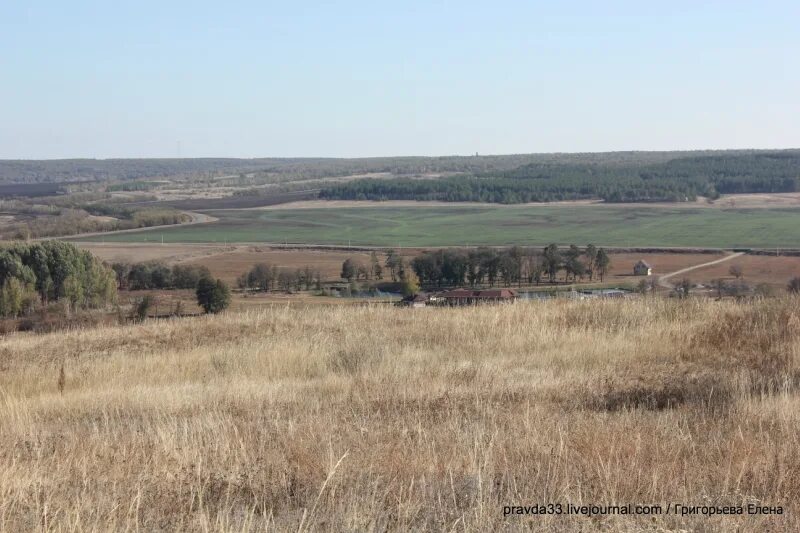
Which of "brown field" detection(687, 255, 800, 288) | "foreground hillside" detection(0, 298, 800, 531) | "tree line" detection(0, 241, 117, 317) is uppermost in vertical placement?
"foreground hillside" detection(0, 298, 800, 531)

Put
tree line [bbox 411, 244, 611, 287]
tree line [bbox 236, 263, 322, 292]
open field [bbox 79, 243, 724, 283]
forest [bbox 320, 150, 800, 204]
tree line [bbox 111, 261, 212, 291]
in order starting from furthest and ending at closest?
forest [bbox 320, 150, 800, 204] → open field [bbox 79, 243, 724, 283] → tree line [bbox 236, 263, 322, 292] → tree line [bbox 111, 261, 212, 291] → tree line [bbox 411, 244, 611, 287]

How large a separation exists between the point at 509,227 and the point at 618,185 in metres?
37.5

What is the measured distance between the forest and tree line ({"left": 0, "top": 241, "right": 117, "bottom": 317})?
66439 mm

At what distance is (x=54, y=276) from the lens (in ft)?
91.9

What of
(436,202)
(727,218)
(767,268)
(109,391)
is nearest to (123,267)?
(767,268)

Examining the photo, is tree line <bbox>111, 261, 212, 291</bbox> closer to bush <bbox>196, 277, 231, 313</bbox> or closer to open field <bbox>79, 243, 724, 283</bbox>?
open field <bbox>79, 243, 724, 283</bbox>

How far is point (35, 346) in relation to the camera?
12414 mm

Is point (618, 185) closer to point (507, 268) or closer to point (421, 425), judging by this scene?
point (507, 268)

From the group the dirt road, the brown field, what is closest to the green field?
the dirt road

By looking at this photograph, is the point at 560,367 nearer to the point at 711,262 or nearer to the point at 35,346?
the point at 35,346

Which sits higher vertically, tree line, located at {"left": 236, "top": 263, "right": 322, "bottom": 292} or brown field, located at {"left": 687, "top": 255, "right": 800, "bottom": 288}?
brown field, located at {"left": 687, "top": 255, "right": 800, "bottom": 288}

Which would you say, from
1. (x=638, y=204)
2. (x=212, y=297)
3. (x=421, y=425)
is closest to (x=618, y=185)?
(x=638, y=204)

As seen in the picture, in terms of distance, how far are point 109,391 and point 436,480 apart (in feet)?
16.2

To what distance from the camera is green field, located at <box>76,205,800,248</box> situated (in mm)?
53094
